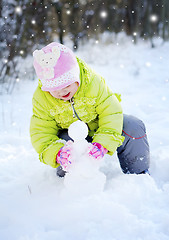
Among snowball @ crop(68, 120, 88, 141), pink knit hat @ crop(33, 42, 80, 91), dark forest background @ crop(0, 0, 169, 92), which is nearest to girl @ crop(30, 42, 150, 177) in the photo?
pink knit hat @ crop(33, 42, 80, 91)

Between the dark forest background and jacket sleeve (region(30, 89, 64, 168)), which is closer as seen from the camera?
jacket sleeve (region(30, 89, 64, 168))

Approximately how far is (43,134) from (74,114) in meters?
0.25

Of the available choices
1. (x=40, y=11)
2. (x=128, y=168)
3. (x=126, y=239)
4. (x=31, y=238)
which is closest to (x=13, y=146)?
(x=128, y=168)

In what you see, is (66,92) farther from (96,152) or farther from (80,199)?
(80,199)

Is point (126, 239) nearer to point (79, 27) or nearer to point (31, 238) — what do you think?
point (31, 238)

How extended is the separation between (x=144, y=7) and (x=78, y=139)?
7.94m

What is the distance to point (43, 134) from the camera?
1.82 meters

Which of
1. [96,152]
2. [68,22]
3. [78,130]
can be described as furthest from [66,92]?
[68,22]

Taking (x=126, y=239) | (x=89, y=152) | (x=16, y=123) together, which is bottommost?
(x=16, y=123)

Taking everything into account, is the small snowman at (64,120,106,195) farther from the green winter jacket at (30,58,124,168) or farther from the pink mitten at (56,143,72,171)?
the green winter jacket at (30,58,124,168)

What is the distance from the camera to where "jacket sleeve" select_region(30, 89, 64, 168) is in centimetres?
175

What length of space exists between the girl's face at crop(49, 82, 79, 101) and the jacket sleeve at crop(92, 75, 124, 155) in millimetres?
166

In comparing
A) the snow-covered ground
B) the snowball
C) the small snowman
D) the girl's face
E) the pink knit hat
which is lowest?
the snow-covered ground

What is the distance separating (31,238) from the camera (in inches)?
50.3
